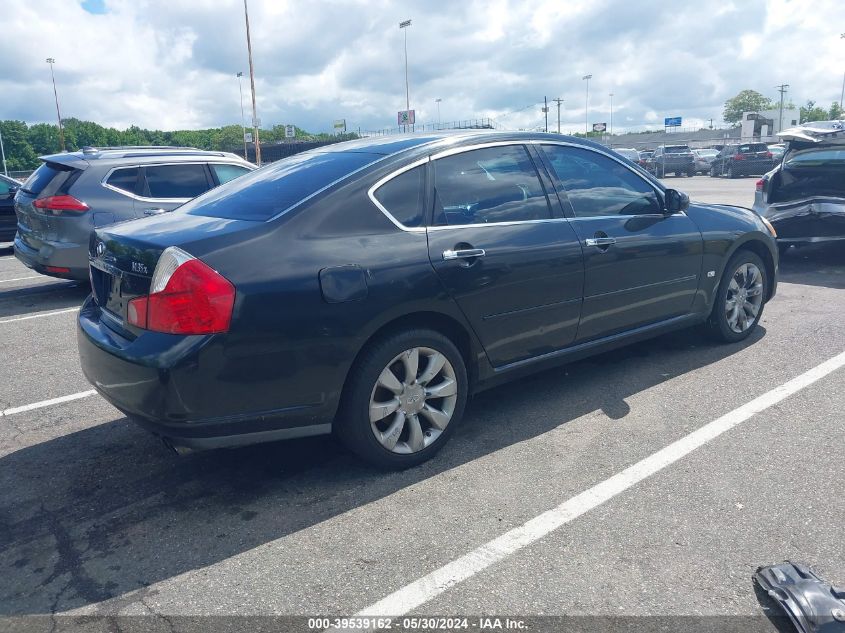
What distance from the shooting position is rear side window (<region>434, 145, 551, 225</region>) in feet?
12.9

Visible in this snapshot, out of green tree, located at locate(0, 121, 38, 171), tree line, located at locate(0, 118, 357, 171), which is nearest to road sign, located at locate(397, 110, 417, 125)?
tree line, located at locate(0, 118, 357, 171)

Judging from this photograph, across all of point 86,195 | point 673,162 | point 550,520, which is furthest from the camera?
point 673,162

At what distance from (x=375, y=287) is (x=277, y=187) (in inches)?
35.6

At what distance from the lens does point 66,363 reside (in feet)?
18.8

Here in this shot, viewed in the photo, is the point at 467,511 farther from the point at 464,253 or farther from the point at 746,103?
the point at 746,103

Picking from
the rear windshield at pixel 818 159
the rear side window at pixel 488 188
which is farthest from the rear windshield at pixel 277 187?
the rear windshield at pixel 818 159

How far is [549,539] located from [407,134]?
2520 millimetres

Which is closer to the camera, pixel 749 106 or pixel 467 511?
pixel 467 511

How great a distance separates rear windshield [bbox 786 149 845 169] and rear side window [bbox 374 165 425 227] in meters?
7.16

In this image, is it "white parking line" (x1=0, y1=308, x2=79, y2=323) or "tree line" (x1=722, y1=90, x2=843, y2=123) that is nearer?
"white parking line" (x1=0, y1=308, x2=79, y2=323)

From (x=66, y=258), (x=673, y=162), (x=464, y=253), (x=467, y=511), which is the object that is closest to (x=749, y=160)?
(x=673, y=162)

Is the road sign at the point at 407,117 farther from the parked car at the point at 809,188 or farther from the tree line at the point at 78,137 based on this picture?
the parked car at the point at 809,188

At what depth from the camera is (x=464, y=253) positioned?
3781 millimetres

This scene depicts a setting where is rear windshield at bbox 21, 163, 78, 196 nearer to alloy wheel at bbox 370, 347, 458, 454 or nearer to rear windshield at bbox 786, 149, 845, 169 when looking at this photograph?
alloy wheel at bbox 370, 347, 458, 454
